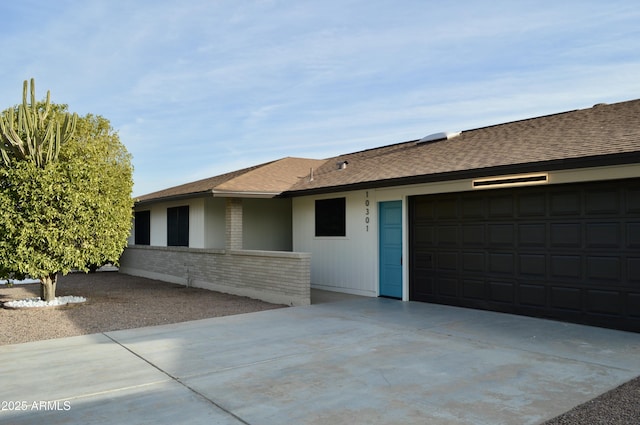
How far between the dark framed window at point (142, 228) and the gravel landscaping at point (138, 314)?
4548mm

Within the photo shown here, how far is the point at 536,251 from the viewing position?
9.08m

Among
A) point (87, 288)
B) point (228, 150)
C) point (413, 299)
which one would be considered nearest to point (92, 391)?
point (413, 299)

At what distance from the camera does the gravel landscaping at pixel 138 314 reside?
15.0 ft

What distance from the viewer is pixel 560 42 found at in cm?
1174

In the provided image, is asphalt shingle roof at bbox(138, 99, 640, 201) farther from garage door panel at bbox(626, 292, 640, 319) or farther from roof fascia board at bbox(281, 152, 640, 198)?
garage door panel at bbox(626, 292, 640, 319)

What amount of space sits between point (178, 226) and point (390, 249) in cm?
906

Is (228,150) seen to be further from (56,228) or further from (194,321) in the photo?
(194,321)

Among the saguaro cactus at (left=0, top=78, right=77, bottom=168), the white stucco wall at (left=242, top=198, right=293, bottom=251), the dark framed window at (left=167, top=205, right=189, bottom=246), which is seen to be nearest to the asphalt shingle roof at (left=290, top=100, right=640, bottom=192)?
the white stucco wall at (left=242, top=198, right=293, bottom=251)

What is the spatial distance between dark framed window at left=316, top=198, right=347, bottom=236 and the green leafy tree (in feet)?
17.4

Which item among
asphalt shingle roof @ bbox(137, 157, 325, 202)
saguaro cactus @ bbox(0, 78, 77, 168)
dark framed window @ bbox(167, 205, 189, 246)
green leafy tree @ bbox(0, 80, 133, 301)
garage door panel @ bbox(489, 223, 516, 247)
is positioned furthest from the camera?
dark framed window @ bbox(167, 205, 189, 246)

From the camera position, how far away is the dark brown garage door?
800 centimetres

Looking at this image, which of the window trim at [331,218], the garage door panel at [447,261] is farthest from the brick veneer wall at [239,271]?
the garage door panel at [447,261]

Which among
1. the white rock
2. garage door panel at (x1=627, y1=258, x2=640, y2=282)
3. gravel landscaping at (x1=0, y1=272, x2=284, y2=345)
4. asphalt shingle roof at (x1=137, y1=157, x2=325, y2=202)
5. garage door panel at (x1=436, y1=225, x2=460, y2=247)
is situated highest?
asphalt shingle roof at (x1=137, y1=157, x2=325, y2=202)

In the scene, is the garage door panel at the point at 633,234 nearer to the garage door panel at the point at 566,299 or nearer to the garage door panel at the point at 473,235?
the garage door panel at the point at 566,299
